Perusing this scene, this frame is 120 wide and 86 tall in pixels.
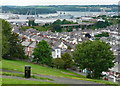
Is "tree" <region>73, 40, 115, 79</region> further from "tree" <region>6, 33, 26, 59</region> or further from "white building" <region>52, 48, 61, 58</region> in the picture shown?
"white building" <region>52, 48, 61, 58</region>

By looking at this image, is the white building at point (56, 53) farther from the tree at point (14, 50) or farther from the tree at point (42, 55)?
the tree at point (42, 55)

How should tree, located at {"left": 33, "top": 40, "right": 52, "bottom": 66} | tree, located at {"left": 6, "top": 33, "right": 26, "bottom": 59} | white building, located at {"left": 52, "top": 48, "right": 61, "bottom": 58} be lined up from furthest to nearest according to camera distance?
1. white building, located at {"left": 52, "top": 48, "right": 61, "bottom": 58}
2. tree, located at {"left": 6, "top": 33, "right": 26, "bottom": 59}
3. tree, located at {"left": 33, "top": 40, "right": 52, "bottom": 66}

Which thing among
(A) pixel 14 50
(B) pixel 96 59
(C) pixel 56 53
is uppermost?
(A) pixel 14 50

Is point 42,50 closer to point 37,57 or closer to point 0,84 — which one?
point 37,57

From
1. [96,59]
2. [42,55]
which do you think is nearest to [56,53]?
[42,55]

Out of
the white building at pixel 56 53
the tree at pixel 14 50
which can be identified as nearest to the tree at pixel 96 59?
the tree at pixel 14 50

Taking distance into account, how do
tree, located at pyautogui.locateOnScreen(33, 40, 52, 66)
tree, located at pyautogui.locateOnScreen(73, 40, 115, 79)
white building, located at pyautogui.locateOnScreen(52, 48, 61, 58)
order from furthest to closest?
white building, located at pyautogui.locateOnScreen(52, 48, 61, 58) < tree, located at pyautogui.locateOnScreen(33, 40, 52, 66) < tree, located at pyautogui.locateOnScreen(73, 40, 115, 79)

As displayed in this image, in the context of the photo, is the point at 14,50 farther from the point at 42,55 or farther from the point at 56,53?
the point at 56,53

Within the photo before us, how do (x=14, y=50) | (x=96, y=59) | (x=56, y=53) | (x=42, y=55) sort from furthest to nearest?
1. (x=56, y=53)
2. (x=14, y=50)
3. (x=42, y=55)
4. (x=96, y=59)

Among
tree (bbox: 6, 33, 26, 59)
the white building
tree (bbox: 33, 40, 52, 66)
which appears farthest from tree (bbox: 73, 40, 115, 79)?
the white building

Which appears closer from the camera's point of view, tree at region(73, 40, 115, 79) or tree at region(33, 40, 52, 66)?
tree at region(73, 40, 115, 79)

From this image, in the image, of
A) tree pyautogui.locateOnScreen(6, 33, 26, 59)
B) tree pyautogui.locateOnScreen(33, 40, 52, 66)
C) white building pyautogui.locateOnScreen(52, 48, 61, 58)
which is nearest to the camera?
tree pyautogui.locateOnScreen(33, 40, 52, 66)
